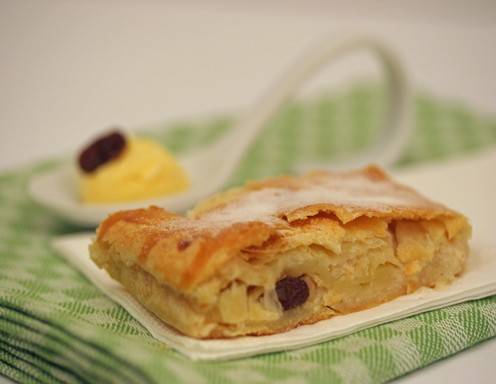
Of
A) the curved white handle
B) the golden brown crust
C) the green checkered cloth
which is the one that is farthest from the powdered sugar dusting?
the curved white handle

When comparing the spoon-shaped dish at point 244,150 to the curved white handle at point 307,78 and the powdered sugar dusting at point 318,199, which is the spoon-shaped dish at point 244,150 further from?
Answer: the powdered sugar dusting at point 318,199

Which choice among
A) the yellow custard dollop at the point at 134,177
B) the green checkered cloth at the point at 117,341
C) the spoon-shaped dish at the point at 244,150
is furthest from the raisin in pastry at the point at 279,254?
the yellow custard dollop at the point at 134,177

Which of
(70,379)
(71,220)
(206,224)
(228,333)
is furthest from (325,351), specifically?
(71,220)

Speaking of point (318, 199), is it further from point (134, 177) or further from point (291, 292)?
point (134, 177)

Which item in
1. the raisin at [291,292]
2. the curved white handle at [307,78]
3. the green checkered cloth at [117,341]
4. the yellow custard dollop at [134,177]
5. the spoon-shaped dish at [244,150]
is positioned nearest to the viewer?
the green checkered cloth at [117,341]

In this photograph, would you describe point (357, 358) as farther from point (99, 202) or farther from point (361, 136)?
point (361, 136)

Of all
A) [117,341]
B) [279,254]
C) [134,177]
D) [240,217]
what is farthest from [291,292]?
[134,177]
